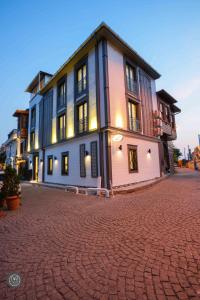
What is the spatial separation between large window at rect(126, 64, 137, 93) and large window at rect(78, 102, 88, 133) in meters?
3.92

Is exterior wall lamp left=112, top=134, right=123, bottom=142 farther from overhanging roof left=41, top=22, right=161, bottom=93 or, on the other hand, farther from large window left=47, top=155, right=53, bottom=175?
large window left=47, top=155, right=53, bottom=175

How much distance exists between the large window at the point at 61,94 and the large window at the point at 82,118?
2.71 metres

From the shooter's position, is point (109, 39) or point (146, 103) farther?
point (146, 103)

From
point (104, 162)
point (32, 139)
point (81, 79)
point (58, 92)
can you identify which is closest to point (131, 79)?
point (81, 79)

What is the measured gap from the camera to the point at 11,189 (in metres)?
7.06

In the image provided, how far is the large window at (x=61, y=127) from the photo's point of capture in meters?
14.7

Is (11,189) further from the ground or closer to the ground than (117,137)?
closer to the ground

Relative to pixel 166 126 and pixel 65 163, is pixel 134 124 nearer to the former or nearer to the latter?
pixel 65 163

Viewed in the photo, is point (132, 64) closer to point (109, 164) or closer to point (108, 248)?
point (109, 164)

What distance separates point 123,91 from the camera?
12.1 m

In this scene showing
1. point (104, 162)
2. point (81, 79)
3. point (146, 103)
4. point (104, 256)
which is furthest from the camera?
point (146, 103)

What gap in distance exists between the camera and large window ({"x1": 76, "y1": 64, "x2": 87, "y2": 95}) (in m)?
12.7

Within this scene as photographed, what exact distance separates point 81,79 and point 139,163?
8.23 m

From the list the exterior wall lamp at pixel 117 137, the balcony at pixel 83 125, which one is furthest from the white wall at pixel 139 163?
the balcony at pixel 83 125
